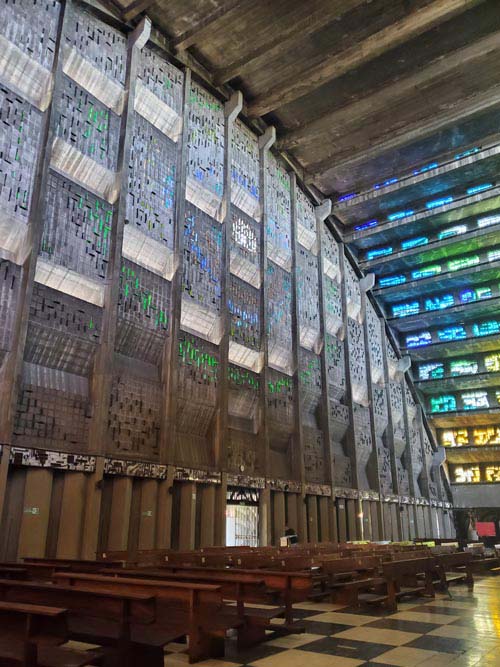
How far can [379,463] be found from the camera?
81.5ft

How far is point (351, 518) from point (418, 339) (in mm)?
12948

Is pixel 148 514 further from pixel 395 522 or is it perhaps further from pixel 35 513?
pixel 395 522

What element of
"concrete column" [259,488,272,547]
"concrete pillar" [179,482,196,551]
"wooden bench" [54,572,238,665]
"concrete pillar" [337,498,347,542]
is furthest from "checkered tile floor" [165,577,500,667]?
"concrete pillar" [337,498,347,542]

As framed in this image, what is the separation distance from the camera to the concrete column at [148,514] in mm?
12328

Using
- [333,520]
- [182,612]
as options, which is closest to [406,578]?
[182,612]

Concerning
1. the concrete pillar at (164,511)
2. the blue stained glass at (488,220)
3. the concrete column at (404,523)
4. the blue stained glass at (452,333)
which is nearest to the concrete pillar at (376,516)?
the concrete column at (404,523)

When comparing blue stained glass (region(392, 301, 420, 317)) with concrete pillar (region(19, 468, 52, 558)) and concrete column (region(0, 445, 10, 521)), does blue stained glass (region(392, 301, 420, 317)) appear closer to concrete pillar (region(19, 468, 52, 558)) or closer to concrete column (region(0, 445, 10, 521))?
concrete pillar (region(19, 468, 52, 558))

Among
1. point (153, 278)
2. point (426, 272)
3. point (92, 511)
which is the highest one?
point (426, 272)

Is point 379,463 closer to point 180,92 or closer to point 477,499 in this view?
point 477,499

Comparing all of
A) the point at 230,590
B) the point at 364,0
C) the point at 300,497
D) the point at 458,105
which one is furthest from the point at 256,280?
the point at 230,590

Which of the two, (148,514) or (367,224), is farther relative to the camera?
(367,224)

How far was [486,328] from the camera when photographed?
95.4 ft

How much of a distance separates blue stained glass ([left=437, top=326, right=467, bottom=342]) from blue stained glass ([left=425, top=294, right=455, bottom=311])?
1470mm

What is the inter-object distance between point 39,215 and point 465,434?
27.2 m
